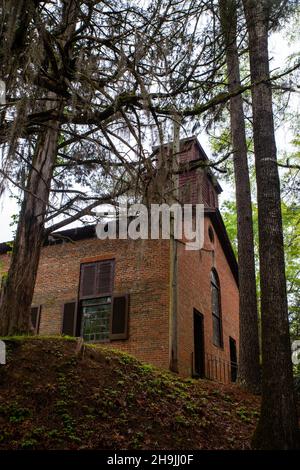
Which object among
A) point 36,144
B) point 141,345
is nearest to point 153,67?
point 36,144

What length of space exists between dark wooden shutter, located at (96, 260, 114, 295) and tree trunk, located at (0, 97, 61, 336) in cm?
470

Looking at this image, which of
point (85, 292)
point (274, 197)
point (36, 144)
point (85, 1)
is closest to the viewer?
point (85, 1)

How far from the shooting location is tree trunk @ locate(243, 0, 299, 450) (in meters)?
4.71

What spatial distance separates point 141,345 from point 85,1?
7896 millimetres

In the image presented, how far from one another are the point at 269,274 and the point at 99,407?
8.83ft

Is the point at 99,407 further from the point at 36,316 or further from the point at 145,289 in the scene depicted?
the point at 36,316

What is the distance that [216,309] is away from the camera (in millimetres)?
15211

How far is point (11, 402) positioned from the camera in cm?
525

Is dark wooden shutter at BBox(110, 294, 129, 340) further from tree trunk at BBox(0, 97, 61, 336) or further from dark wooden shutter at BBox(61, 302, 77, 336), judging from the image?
tree trunk at BBox(0, 97, 61, 336)

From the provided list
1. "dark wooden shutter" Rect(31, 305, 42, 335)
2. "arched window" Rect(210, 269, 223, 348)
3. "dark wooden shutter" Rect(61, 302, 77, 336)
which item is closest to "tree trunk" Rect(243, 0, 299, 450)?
"dark wooden shutter" Rect(61, 302, 77, 336)

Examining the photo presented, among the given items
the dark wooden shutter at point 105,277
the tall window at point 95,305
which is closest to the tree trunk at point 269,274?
the tall window at point 95,305

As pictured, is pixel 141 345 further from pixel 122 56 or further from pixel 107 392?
pixel 122 56

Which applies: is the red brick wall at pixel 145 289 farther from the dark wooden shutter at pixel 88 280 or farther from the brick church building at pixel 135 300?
the dark wooden shutter at pixel 88 280

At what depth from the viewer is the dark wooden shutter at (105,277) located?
1204cm
